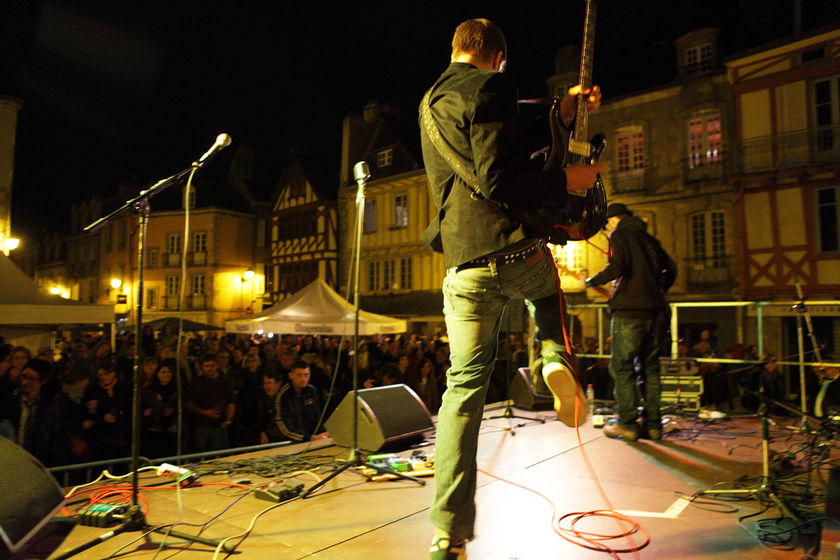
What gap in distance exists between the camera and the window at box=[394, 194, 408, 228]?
25.2m

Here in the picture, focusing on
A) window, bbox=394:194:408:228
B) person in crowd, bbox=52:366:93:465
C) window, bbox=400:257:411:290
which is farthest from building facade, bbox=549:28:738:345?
person in crowd, bbox=52:366:93:465

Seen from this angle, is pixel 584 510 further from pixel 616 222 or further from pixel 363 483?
pixel 616 222

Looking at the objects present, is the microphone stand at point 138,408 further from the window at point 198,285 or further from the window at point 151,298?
the window at point 151,298

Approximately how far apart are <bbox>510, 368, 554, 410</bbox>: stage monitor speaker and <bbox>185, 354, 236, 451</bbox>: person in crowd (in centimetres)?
348

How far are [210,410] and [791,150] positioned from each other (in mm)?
17696

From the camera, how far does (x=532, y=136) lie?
2428 millimetres

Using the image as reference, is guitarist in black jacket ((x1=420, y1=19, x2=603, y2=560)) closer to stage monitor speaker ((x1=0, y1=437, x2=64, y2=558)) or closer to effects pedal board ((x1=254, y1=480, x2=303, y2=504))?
effects pedal board ((x1=254, y1=480, x2=303, y2=504))

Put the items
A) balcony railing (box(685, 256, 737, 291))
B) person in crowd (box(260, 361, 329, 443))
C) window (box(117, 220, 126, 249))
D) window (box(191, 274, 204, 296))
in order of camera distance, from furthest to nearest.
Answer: window (box(117, 220, 126, 249)) < window (box(191, 274, 204, 296)) < balcony railing (box(685, 256, 737, 291)) < person in crowd (box(260, 361, 329, 443))

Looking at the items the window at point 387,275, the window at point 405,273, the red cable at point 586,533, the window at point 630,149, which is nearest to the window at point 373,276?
the window at point 387,275

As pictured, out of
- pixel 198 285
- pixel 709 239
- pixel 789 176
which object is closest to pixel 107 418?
pixel 709 239

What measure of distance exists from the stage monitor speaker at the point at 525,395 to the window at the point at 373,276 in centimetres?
2005

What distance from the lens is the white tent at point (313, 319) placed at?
10.7m

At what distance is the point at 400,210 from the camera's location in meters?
25.6

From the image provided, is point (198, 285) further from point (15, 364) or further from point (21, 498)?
point (21, 498)
